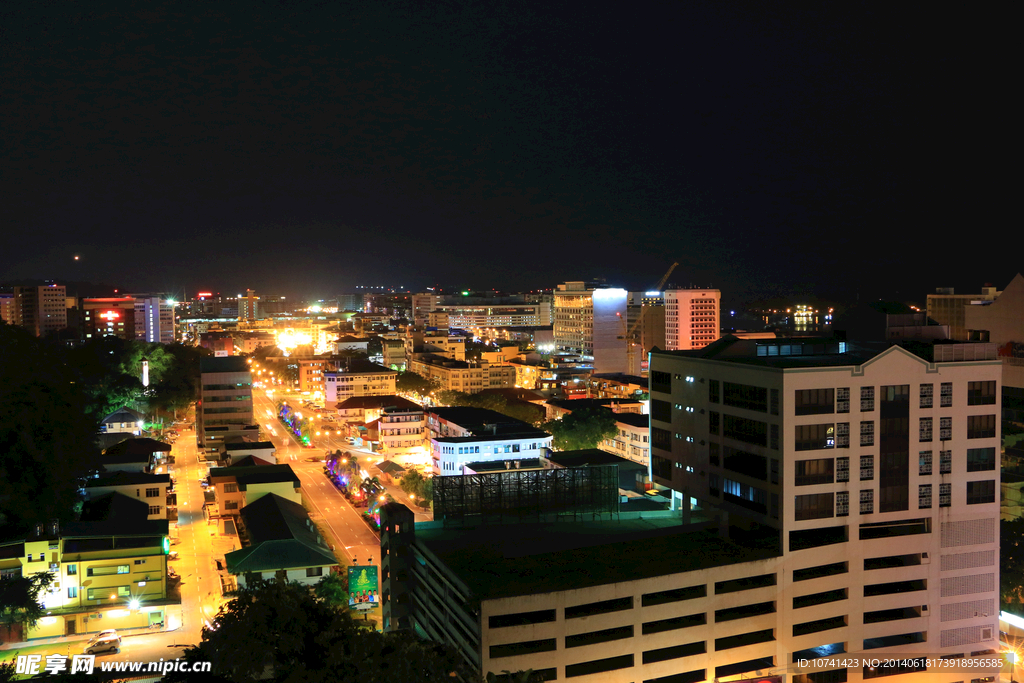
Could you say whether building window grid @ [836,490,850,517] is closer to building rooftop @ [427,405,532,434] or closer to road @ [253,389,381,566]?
road @ [253,389,381,566]

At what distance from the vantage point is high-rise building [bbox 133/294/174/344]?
8294 cm

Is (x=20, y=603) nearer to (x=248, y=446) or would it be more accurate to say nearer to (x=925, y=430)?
(x=248, y=446)

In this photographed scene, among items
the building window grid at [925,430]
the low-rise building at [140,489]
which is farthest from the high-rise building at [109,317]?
the building window grid at [925,430]

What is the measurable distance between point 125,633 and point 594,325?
50759mm

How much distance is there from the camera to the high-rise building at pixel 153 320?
82.9m

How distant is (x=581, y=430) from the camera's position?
33375mm

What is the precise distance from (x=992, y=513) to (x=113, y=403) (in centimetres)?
4035

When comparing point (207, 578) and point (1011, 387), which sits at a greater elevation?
point (1011, 387)

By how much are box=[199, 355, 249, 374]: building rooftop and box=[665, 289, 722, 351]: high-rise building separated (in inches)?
1381

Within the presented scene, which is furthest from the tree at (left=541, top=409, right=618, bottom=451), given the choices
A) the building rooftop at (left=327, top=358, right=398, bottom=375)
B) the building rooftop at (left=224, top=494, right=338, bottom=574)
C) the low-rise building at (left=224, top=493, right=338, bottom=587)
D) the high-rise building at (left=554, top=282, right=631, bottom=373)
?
the high-rise building at (left=554, top=282, right=631, bottom=373)

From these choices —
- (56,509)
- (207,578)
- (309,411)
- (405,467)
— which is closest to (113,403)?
(309,411)

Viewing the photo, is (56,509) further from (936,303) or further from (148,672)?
(936,303)

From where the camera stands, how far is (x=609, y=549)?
44.8ft

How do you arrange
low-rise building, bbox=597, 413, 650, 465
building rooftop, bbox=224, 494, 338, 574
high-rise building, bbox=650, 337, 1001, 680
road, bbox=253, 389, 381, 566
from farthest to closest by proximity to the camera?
1. low-rise building, bbox=597, 413, 650, 465
2. road, bbox=253, 389, 381, 566
3. building rooftop, bbox=224, 494, 338, 574
4. high-rise building, bbox=650, 337, 1001, 680
